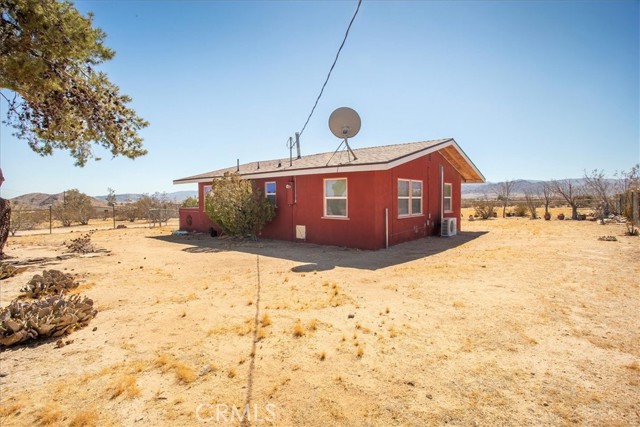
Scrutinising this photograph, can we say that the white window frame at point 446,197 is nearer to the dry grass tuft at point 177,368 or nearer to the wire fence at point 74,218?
the dry grass tuft at point 177,368

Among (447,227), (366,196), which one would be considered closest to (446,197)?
(447,227)

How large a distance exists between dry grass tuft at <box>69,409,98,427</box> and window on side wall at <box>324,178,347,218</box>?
9.15m

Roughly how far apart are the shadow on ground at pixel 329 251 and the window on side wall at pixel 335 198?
4.10ft

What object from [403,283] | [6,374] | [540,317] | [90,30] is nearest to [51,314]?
[6,374]

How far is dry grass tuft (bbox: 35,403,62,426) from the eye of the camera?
2.52 meters

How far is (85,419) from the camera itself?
2510 mm

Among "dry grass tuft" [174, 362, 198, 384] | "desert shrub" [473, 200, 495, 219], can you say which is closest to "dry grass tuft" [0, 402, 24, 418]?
"dry grass tuft" [174, 362, 198, 384]

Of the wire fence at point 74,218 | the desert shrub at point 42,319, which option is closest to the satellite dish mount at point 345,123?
the desert shrub at point 42,319

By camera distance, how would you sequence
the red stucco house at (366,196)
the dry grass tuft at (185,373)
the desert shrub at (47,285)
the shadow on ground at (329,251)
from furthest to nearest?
the red stucco house at (366,196), the shadow on ground at (329,251), the desert shrub at (47,285), the dry grass tuft at (185,373)

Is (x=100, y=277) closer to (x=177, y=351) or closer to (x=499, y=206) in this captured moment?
(x=177, y=351)

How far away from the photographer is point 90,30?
19.0 feet

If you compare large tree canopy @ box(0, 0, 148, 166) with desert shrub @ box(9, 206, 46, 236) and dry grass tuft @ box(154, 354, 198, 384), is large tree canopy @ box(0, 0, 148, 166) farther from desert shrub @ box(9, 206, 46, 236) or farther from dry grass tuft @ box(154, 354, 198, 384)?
desert shrub @ box(9, 206, 46, 236)

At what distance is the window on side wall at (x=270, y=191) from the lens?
13.8 meters

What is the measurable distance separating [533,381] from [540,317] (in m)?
1.92
